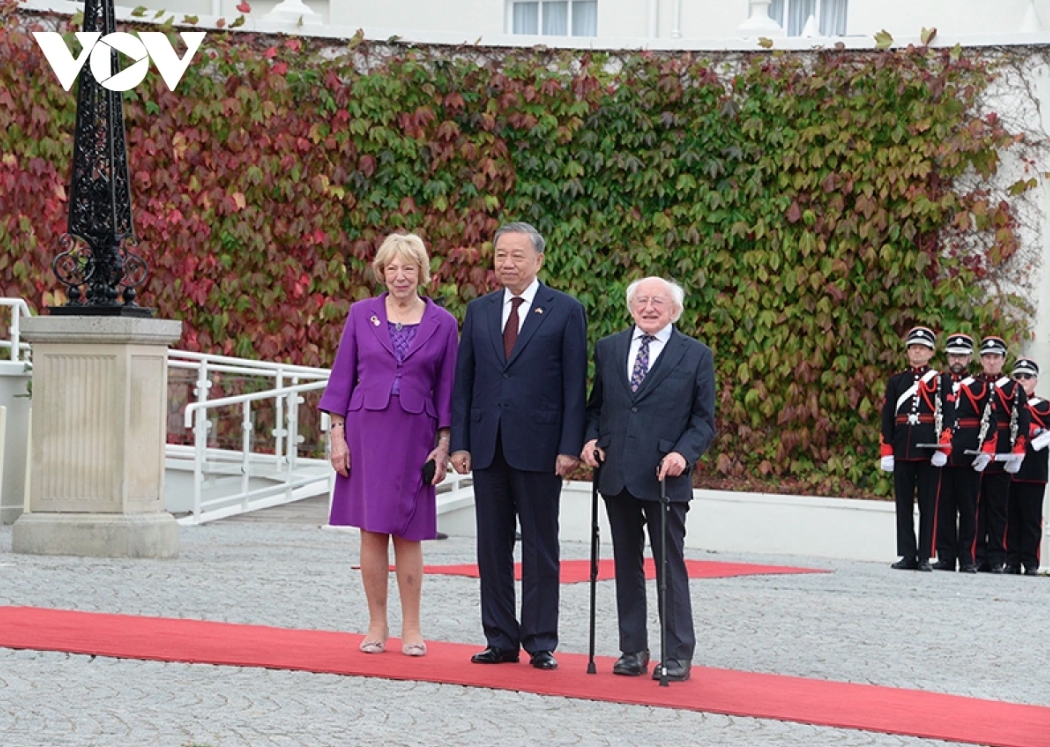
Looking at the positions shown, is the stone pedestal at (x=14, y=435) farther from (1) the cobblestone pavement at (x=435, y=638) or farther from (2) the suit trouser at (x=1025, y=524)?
(2) the suit trouser at (x=1025, y=524)

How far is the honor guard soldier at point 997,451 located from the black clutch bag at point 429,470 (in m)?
7.76

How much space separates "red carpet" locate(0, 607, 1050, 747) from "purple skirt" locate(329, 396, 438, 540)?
22.0 inches

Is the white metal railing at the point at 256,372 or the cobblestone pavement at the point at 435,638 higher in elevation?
the white metal railing at the point at 256,372

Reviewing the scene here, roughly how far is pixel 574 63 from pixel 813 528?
5.48 m

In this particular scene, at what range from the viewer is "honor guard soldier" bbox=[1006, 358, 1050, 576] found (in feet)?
47.5

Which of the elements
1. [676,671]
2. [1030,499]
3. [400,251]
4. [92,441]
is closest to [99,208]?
[92,441]

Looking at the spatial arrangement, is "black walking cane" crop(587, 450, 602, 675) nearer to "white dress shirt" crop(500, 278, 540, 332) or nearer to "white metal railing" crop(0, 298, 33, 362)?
"white dress shirt" crop(500, 278, 540, 332)

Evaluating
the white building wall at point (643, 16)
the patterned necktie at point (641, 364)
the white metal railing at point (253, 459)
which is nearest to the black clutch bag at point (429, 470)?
the patterned necktie at point (641, 364)

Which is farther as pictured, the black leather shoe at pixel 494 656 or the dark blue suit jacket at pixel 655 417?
the black leather shoe at pixel 494 656

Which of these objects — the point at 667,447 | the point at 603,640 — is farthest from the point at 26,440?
the point at 667,447

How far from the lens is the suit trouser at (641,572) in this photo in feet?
23.7

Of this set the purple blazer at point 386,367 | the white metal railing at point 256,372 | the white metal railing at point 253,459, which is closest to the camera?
the purple blazer at point 386,367

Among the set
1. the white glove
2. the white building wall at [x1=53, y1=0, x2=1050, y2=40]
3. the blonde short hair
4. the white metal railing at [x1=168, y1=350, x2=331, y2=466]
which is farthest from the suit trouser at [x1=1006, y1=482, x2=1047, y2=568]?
the blonde short hair

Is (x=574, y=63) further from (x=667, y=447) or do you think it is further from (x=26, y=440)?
(x=667, y=447)
